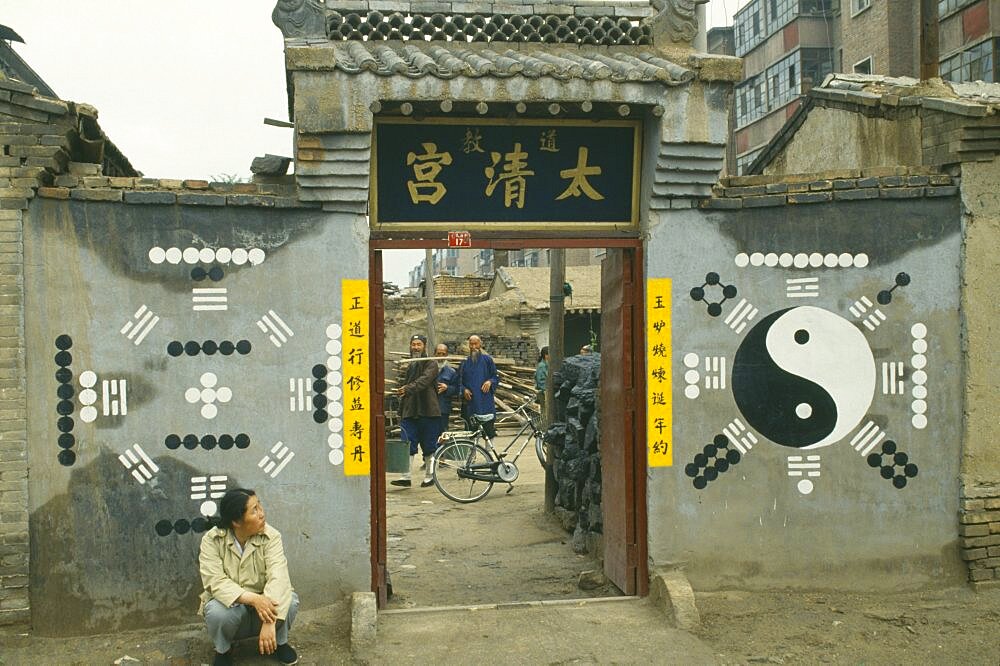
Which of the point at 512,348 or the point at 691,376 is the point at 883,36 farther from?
the point at 691,376

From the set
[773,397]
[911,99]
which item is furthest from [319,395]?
[911,99]

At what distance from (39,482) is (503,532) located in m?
5.72

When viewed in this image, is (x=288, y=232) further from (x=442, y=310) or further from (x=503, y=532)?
(x=442, y=310)

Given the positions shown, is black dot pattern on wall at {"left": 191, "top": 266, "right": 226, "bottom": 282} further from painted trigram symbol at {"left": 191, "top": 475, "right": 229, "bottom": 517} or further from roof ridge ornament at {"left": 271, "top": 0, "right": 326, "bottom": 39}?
roof ridge ornament at {"left": 271, "top": 0, "right": 326, "bottom": 39}

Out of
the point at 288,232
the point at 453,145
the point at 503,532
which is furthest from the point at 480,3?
the point at 503,532

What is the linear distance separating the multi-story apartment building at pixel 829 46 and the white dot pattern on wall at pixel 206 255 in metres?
17.4

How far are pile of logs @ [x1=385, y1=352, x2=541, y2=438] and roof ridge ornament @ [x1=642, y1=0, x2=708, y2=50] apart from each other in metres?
Result: 13.2

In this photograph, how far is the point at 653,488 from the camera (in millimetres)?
7375

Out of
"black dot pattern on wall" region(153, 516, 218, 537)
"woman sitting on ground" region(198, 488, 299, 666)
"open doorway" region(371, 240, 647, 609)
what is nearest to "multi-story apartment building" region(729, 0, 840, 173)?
"open doorway" region(371, 240, 647, 609)

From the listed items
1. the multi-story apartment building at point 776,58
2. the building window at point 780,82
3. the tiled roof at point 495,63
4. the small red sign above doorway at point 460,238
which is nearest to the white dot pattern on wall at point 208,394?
the small red sign above doorway at point 460,238

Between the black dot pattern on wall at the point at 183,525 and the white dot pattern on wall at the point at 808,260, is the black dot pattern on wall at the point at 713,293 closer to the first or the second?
the white dot pattern on wall at the point at 808,260

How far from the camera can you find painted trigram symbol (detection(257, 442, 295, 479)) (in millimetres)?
6953

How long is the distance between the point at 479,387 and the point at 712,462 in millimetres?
7031

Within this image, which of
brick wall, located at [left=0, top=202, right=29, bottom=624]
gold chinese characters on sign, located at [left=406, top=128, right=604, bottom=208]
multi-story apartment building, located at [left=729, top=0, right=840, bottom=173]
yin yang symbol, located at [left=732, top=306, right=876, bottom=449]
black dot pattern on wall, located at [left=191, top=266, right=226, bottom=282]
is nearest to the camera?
brick wall, located at [left=0, top=202, right=29, bottom=624]
